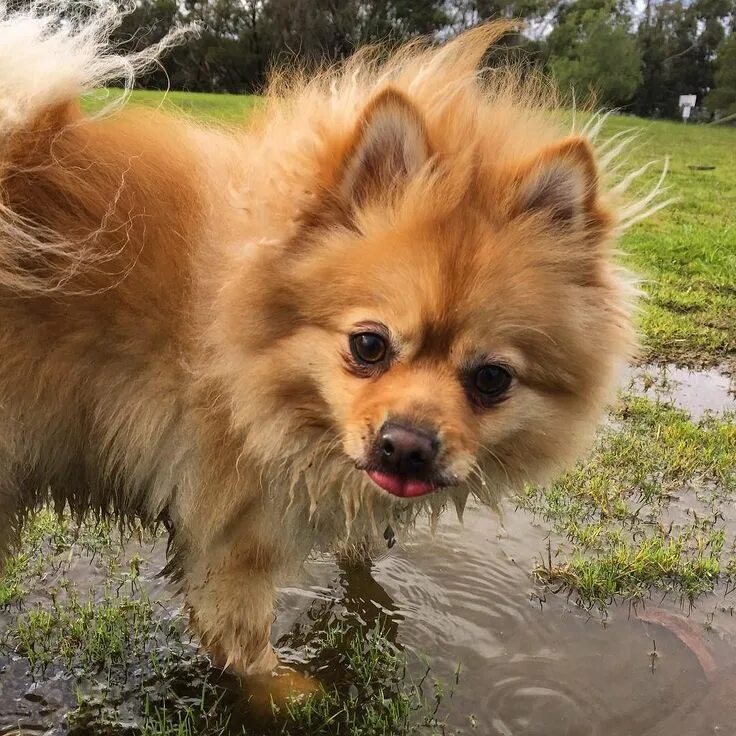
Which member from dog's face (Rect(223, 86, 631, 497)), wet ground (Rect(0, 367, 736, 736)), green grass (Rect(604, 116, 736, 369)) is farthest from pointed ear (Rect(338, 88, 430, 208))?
wet ground (Rect(0, 367, 736, 736))

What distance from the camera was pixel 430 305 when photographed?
1.99m

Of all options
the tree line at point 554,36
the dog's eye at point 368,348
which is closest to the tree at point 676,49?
the tree line at point 554,36

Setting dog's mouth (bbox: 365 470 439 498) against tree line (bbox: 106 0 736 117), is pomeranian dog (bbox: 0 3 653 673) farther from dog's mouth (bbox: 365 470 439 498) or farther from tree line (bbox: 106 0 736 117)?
tree line (bbox: 106 0 736 117)

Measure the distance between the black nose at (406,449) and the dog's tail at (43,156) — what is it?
1047mm

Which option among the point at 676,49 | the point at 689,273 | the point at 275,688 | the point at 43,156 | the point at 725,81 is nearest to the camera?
the point at 43,156

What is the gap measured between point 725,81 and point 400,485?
53824 millimetres

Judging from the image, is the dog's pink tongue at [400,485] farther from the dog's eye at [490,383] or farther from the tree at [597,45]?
the tree at [597,45]

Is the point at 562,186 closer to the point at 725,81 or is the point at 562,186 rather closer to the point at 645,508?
the point at 645,508

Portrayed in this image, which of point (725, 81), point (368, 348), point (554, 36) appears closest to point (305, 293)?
point (368, 348)

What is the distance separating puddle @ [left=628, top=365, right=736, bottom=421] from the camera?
16.2ft

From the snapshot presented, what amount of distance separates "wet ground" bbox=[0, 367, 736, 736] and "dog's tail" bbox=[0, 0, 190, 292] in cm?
155

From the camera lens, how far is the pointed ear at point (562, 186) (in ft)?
6.79

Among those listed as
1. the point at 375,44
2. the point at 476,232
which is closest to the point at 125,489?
the point at 476,232

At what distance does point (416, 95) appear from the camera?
222 cm
